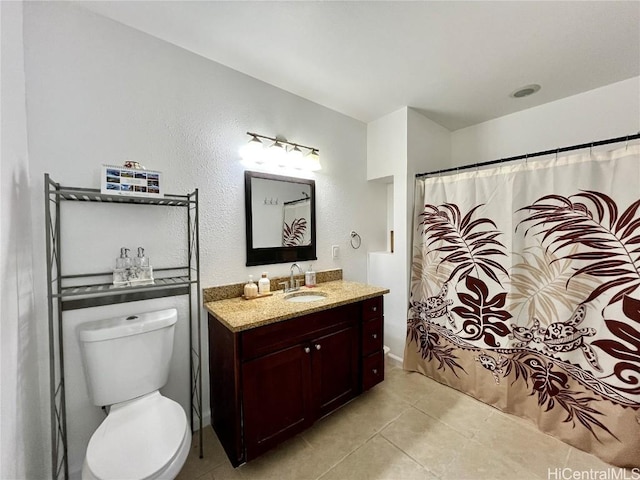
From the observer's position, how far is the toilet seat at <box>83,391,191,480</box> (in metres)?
0.95

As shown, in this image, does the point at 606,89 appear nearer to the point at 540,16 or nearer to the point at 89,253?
the point at 540,16

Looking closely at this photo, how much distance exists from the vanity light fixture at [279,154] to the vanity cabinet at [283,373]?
3.70 ft

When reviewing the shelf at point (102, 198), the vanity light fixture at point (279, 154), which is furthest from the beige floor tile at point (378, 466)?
the vanity light fixture at point (279, 154)

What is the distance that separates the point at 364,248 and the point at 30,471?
248 cm

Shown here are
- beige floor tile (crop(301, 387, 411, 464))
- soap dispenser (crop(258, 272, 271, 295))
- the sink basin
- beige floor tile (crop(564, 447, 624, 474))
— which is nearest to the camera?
beige floor tile (crop(564, 447, 624, 474))

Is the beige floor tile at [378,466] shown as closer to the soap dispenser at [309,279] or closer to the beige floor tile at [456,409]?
the beige floor tile at [456,409]

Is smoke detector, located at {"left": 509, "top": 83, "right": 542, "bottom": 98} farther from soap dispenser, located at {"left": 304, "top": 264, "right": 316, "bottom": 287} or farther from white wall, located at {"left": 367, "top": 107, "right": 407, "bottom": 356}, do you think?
soap dispenser, located at {"left": 304, "top": 264, "right": 316, "bottom": 287}

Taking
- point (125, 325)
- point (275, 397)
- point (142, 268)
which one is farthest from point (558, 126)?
point (125, 325)

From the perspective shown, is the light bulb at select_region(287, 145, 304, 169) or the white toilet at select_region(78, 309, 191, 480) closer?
the white toilet at select_region(78, 309, 191, 480)

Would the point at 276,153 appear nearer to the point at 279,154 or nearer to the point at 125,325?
the point at 279,154

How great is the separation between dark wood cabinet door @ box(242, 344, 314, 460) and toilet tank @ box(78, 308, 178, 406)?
1.56ft

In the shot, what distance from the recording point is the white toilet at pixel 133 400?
3.21 ft

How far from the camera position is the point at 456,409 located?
1891mm

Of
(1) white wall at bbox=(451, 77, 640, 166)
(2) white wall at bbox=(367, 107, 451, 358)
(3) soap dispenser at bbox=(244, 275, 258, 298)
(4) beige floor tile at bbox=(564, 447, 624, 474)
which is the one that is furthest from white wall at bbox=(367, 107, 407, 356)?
(3) soap dispenser at bbox=(244, 275, 258, 298)
